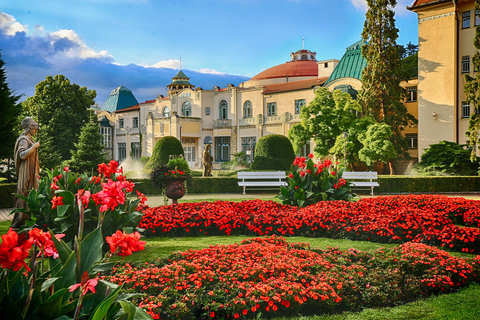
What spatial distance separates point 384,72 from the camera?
27.0m

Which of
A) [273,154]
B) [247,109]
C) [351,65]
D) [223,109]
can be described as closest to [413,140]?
[351,65]

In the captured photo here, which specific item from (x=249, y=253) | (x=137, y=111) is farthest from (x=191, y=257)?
(x=137, y=111)

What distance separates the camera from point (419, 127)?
2675 cm

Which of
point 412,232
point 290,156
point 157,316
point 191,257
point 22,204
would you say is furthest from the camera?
point 290,156

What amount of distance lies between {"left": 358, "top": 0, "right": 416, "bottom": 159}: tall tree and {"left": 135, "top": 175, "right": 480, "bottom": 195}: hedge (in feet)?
→ 26.9

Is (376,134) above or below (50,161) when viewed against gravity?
above

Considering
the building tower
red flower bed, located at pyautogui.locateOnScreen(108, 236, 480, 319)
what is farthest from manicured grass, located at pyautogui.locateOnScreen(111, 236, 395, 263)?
the building tower

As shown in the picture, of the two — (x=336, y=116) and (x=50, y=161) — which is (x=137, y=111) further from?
(x=336, y=116)

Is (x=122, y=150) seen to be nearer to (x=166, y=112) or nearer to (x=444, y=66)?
(x=166, y=112)

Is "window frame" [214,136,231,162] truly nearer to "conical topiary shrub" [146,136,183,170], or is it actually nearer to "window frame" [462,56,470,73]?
"conical topiary shrub" [146,136,183,170]

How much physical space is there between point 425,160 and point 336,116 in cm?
617

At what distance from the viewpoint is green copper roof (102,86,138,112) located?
59.9 meters

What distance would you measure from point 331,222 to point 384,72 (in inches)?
829

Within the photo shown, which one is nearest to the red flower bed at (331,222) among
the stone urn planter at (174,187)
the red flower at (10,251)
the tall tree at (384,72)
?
the stone urn planter at (174,187)
